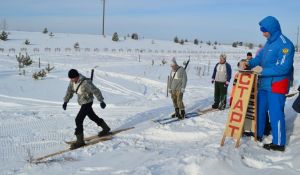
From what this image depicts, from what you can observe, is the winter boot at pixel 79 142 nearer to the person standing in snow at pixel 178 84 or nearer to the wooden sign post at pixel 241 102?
the wooden sign post at pixel 241 102

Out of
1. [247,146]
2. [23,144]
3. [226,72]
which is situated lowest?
[23,144]

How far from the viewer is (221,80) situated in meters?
11.4

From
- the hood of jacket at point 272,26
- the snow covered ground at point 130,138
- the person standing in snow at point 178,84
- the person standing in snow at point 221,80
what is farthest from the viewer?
the person standing in snow at point 221,80

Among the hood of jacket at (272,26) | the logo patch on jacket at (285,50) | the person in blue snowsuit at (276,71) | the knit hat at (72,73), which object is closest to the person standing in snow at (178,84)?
the knit hat at (72,73)

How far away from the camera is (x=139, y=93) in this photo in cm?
1576

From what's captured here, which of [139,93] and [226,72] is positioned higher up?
[226,72]

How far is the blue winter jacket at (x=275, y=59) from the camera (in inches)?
231

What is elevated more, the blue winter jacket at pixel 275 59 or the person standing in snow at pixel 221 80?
the blue winter jacket at pixel 275 59

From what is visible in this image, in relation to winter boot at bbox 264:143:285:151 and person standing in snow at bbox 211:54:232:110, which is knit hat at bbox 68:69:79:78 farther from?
person standing in snow at bbox 211:54:232:110

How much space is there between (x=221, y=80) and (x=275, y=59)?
A: 5.37 meters

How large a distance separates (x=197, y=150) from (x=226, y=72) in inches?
218

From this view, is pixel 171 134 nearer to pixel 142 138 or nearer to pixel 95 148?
pixel 142 138

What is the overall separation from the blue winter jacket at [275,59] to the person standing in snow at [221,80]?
16.3ft

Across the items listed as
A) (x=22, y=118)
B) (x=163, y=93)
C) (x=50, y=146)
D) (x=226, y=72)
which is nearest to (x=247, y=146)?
(x=50, y=146)
